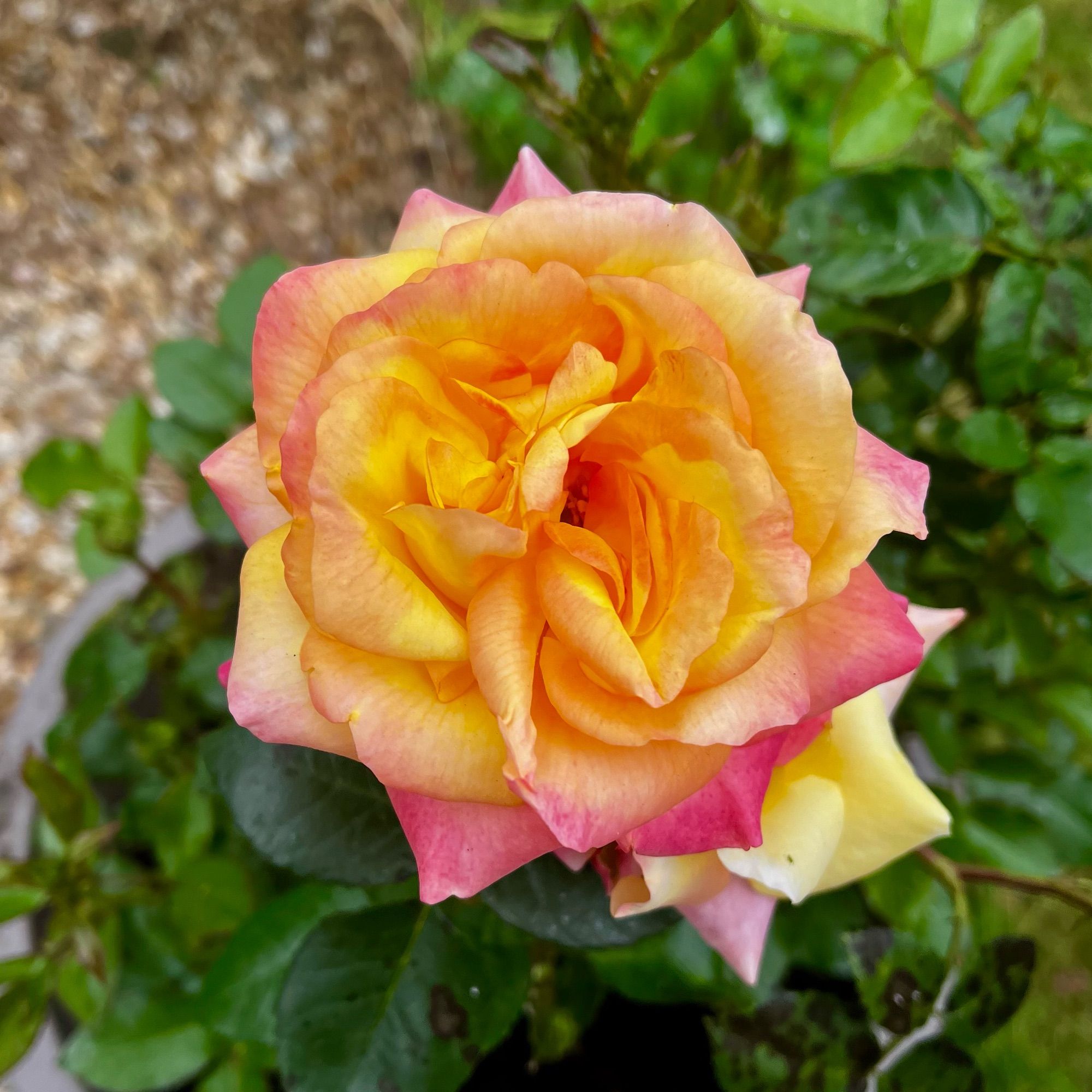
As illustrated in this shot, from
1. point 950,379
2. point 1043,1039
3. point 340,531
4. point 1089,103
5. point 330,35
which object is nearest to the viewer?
point 340,531

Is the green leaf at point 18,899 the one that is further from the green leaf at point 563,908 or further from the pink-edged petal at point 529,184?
the pink-edged petal at point 529,184

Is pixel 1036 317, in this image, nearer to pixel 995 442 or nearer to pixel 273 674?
pixel 995 442

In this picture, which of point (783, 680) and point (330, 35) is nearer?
point (783, 680)

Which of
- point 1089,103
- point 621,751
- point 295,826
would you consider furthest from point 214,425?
point 1089,103

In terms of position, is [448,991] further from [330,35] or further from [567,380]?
[330,35]

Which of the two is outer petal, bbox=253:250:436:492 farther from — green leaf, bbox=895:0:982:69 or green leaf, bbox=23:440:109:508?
green leaf, bbox=23:440:109:508

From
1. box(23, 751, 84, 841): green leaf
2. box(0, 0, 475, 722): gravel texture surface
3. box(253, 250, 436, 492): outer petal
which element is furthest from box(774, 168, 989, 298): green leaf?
box(0, 0, 475, 722): gravel texture surface

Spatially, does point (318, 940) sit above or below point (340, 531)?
below
